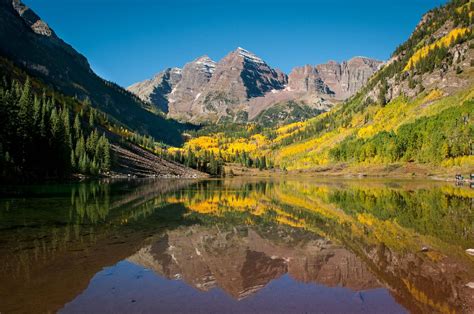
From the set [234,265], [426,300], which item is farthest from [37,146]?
[426,300]

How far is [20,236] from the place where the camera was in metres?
22.3

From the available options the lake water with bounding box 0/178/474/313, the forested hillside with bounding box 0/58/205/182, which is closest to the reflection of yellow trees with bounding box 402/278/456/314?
the lake water with bounding box 0/178/474/313

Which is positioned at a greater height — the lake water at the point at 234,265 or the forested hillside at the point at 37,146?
the forested hillside at the point at 37,146

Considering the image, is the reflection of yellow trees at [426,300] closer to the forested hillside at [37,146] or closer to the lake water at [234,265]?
the lake water at [234,265]

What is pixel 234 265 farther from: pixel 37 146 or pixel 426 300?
pixel 37 146

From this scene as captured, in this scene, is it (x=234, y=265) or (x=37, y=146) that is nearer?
(x=234, y=265)

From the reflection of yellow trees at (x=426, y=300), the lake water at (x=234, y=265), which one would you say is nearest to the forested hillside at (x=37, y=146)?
the lake water at (x=234, y=265)

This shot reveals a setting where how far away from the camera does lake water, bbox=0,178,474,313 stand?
490 inches

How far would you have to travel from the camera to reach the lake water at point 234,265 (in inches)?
490

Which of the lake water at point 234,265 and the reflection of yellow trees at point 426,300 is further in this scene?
the lake water at point 234,265

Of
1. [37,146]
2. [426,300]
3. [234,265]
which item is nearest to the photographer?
[426,300]

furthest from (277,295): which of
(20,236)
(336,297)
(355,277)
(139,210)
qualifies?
(139,210)

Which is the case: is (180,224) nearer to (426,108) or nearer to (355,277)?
(355,277)

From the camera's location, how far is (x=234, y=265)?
17.8 metres
